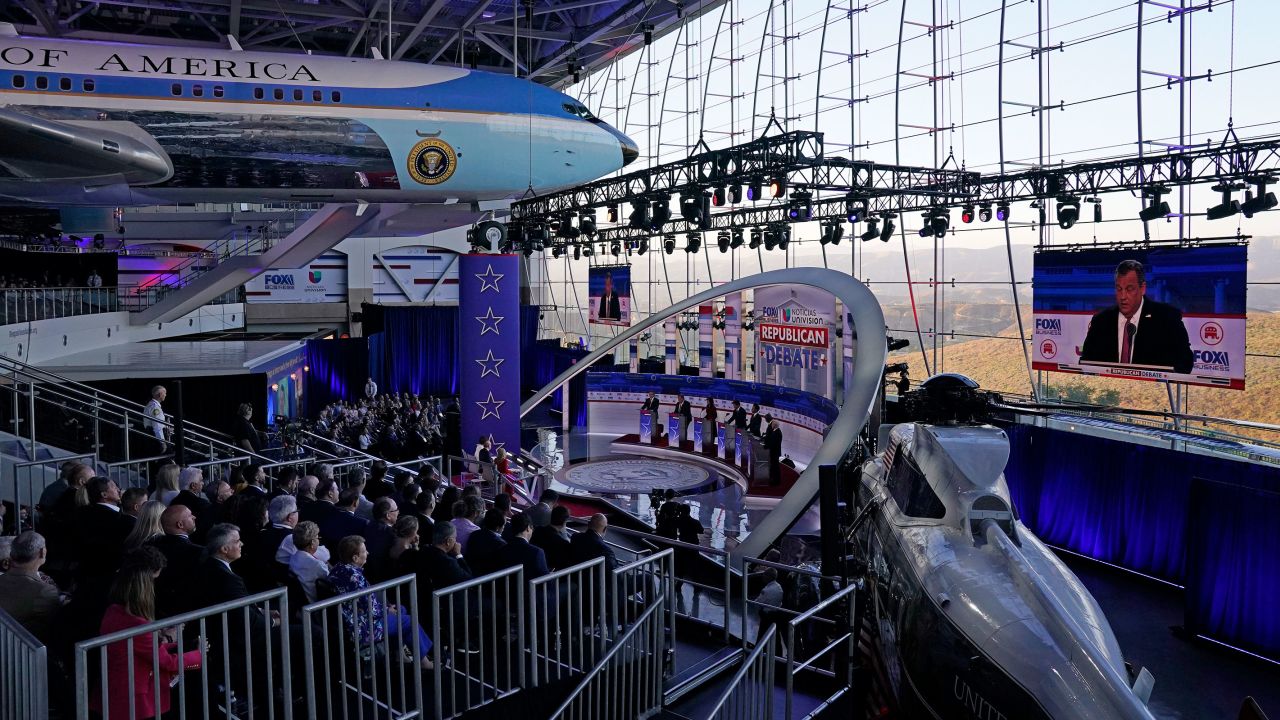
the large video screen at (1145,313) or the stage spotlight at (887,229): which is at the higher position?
the stage spotlight at (887,229)

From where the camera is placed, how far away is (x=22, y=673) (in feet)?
10.4

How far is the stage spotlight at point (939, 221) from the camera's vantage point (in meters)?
17.4

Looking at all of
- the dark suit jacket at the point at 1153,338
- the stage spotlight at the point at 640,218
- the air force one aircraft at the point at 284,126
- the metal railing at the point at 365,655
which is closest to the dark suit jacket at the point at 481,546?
the metal railing at the point at 365,655

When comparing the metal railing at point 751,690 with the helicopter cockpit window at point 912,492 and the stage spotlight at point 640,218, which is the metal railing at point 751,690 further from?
the stage spotlight at point 640,218

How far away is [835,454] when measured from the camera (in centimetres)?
1029

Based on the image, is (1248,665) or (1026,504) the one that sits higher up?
(1026,504)

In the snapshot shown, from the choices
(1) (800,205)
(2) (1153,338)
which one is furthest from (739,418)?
(2) (1153,338)

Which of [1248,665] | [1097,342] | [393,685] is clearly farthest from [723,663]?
[1097,342]

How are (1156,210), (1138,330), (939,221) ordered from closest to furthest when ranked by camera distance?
(1138,330), (1156,210), (939,221)

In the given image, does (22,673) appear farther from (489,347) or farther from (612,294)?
(612,294)

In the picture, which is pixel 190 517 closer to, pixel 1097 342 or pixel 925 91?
pixel 1097 342

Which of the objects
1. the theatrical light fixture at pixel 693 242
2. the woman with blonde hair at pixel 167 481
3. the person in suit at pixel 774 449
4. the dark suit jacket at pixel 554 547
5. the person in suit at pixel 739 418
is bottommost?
the person in suit at pixel 774 449

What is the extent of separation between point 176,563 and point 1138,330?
11.5 m

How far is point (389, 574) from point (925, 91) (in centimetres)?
1775
